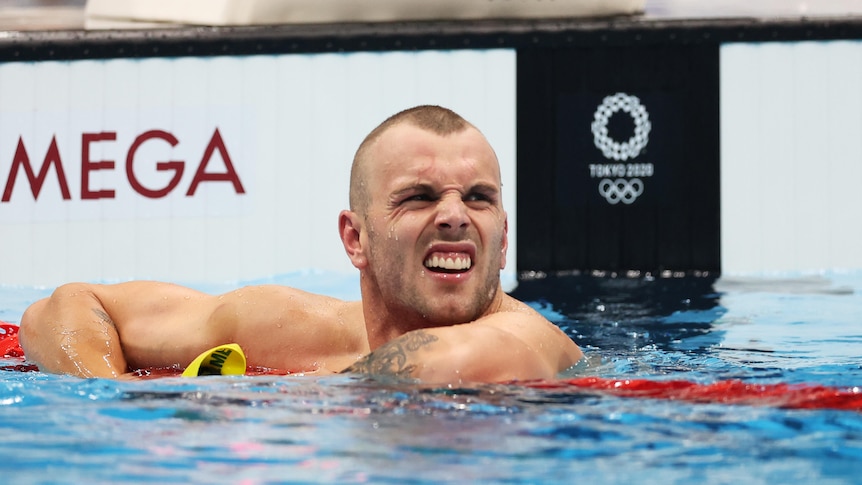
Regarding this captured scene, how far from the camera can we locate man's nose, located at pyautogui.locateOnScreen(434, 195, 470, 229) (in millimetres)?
2611

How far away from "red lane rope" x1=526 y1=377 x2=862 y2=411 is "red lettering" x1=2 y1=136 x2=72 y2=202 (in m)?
5.31

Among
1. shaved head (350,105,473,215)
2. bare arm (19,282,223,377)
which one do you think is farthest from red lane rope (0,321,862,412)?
bare arm (19,282,223,377)

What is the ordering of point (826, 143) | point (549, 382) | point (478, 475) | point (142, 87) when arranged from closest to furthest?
point (478, 475)
point (549, 382)
point (826, 143)
point (142, 87)

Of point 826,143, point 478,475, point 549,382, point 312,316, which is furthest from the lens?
point 826,143

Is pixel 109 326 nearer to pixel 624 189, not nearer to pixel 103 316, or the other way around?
pixel 103 316

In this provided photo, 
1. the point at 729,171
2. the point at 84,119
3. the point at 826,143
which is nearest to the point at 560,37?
the point at 729,171

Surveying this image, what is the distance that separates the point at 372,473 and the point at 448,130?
3.71 ft

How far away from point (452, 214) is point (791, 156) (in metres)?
4.68

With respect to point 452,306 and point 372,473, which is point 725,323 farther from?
point 372,473

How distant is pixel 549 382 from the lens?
2.63m

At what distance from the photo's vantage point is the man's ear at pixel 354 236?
2.84 metres

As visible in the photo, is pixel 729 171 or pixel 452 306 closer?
pixel 452 306

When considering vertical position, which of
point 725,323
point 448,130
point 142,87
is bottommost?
point 725,323

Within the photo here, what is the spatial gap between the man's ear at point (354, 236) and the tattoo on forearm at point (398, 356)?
0.97 feet
